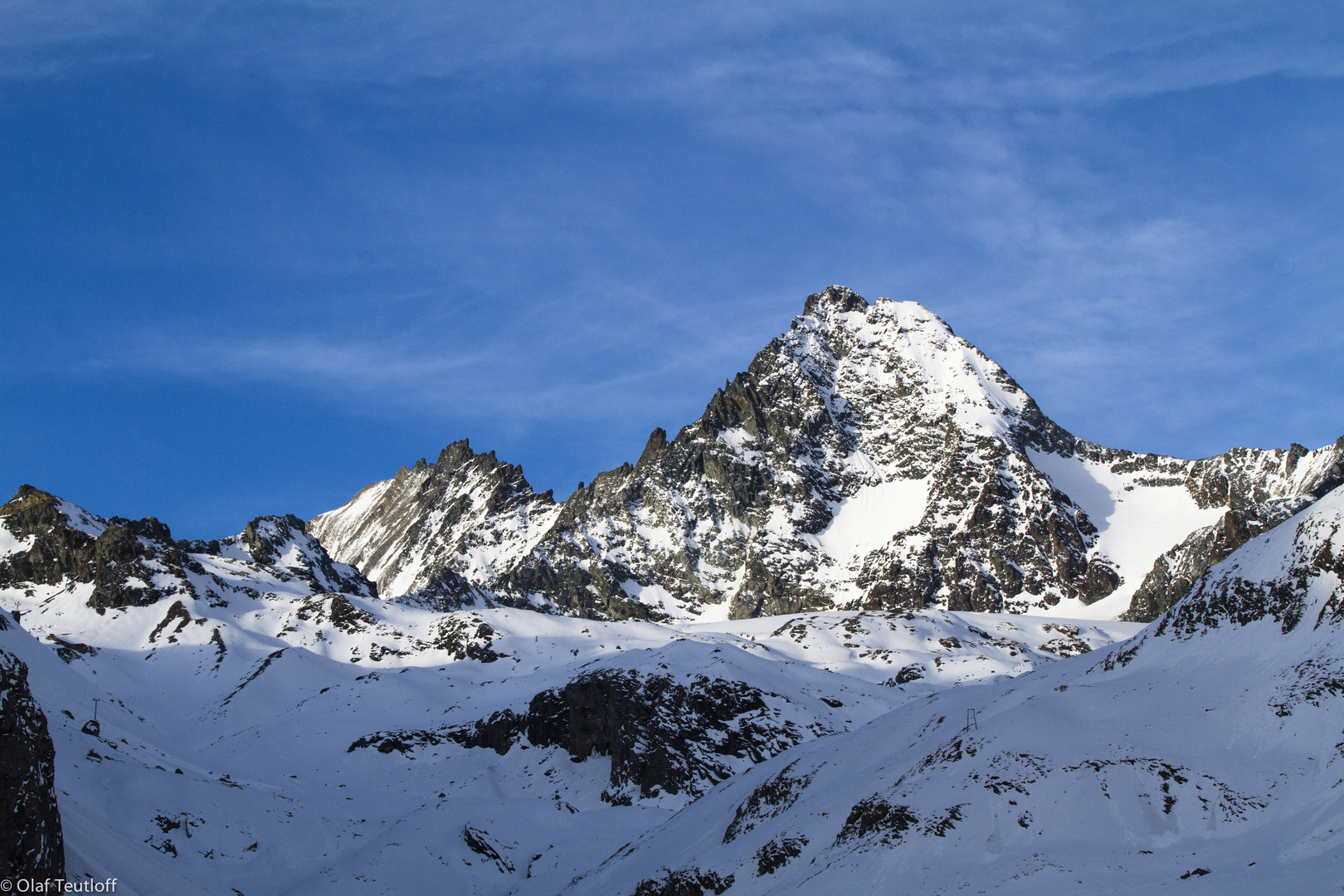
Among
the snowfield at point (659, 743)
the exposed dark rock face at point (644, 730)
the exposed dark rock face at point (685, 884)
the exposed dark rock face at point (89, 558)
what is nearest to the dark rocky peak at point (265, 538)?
the exposed dark rock face at point (89, 558)

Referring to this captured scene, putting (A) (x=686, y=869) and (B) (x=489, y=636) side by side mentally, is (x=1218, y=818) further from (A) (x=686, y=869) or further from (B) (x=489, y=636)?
(B) (x=489, y=636)

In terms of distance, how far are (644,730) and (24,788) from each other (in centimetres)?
6564

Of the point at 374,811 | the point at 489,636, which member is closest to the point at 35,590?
the point at 489,636

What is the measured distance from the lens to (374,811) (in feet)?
241

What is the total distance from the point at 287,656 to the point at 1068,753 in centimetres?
10279

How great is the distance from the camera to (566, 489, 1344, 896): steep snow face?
29312 millimetres

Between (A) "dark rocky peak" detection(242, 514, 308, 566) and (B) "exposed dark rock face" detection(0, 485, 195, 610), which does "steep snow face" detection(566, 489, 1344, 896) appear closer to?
(B) "exposed dark rock face" detection(0, 485, 195, 610)

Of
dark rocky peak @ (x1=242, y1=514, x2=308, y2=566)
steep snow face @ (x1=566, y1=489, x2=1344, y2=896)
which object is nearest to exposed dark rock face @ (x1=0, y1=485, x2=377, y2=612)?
dark rocky peak @ (x1=242, y1=514, x2=308, y2=566)

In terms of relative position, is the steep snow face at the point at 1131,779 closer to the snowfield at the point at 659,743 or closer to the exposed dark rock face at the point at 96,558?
the snowfield at the point at 659,743

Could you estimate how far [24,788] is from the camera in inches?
912

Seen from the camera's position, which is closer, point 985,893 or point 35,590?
point 985,893

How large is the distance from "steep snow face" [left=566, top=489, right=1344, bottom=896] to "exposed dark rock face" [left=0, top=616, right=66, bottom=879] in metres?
21.8

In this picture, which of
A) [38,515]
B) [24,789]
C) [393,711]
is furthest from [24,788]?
[38,515]

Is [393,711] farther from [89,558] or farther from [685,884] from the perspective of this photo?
[685,884]
